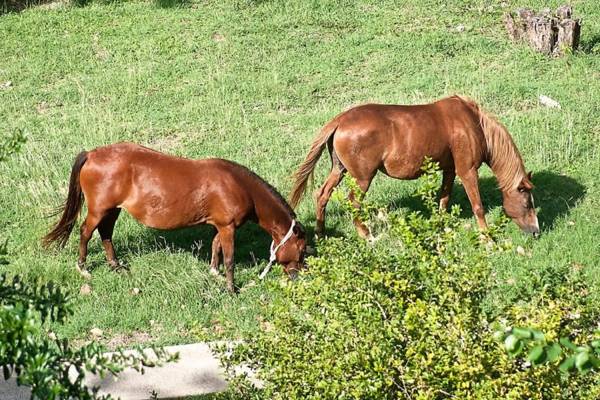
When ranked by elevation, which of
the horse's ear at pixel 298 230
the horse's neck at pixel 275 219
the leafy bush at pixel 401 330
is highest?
the leafy bush at pixel 401 330

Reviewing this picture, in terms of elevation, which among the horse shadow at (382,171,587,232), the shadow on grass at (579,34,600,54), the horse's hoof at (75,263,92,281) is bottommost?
the horse shadow at (382,171,587,232)

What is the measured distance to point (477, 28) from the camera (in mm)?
16797

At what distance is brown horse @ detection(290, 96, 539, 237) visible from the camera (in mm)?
10352

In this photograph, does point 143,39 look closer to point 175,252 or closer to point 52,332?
point 175,252

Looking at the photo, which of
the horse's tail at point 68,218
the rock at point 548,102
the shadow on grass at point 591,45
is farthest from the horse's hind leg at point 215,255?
the shadow on grass at point 591,45

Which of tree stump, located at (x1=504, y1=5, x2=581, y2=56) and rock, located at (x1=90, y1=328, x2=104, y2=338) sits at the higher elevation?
tree stump, located at (x1=504, y1=5, x2=581, y2=56)

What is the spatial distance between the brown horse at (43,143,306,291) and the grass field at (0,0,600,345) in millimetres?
505

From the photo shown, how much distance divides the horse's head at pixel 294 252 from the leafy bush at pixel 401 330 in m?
3.46

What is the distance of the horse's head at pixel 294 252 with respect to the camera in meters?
9.62

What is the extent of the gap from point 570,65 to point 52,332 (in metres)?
9.79

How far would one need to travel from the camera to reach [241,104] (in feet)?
46.6

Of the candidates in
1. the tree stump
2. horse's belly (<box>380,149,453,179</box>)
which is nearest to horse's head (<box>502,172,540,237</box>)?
horse's belly (<box>380,149,453,179</box>)

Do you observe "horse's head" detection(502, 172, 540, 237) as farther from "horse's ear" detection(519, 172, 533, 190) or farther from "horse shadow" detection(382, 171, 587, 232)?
"horse shadow" detection(382, 171, 587, 232)

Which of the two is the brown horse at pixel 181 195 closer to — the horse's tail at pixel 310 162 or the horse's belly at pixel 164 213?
the horse's belly at pixel 164 213
